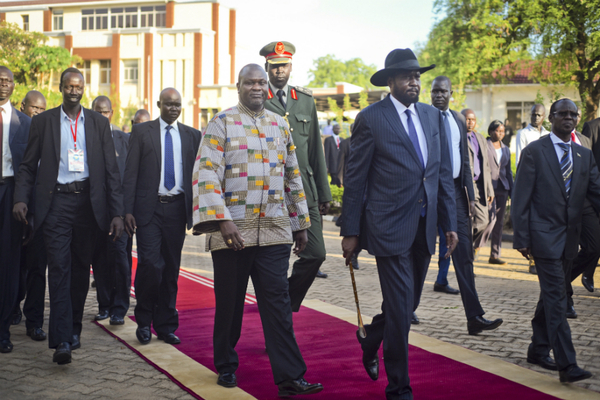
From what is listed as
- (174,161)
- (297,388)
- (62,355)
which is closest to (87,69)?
(174,161)

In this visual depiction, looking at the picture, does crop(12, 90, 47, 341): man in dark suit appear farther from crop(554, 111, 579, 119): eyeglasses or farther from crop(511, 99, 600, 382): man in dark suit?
crop(554, 111, 579, 119): eyeglasses

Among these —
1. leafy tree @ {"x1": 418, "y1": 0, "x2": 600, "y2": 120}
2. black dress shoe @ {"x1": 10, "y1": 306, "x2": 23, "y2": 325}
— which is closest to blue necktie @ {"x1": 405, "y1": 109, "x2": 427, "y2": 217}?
black dress shoe @ {"x1": 10, "y1": 306, "x2": 23, "y2": 325}

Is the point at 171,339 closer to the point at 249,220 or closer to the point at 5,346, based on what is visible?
the point at 5,346

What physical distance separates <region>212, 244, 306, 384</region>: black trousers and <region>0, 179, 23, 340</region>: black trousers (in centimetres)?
220

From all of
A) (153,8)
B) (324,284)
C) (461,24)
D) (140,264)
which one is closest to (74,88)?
(140,264)

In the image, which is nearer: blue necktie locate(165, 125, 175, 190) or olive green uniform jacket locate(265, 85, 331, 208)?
olive green uniform jacket locate(265, 85, 331, 208)

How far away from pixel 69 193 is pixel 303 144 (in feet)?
6.53

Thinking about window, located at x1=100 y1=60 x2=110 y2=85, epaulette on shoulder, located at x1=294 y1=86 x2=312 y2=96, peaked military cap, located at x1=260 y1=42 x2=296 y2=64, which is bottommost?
epaulette on shoulder, located at x1=294 y1=86 x2=312 y2=96

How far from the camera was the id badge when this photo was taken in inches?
223

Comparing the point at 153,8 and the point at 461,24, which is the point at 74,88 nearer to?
the point at 461,24

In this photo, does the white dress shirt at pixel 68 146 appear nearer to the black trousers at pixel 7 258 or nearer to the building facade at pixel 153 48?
the black trousers at pixel 7 258

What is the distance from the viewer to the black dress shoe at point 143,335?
6121 mm

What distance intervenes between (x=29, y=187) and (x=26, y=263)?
1.22 m

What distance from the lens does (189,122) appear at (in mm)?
58500
